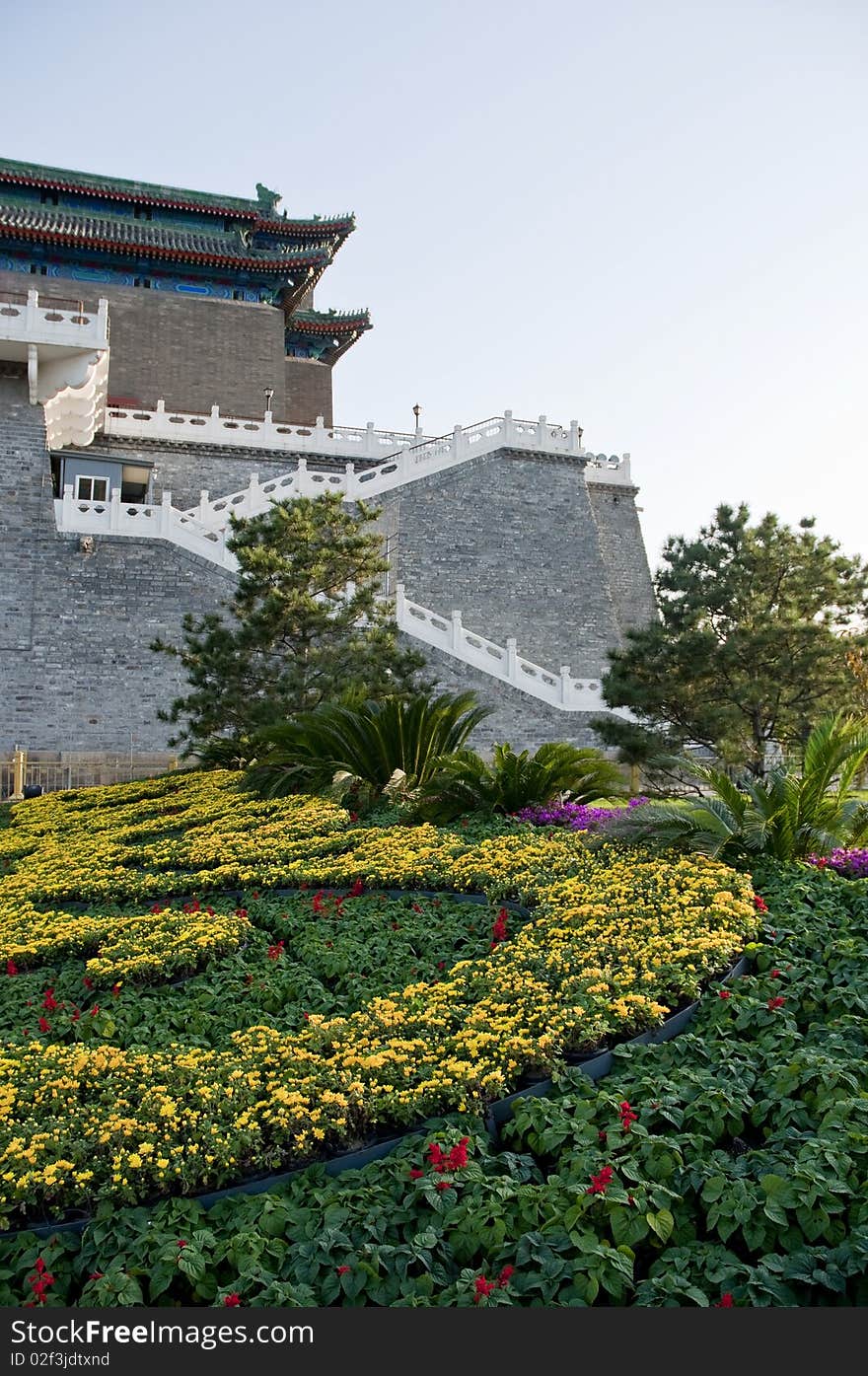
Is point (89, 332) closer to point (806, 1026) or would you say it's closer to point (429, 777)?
point (429, 777)

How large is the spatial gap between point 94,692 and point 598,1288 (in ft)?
67.7

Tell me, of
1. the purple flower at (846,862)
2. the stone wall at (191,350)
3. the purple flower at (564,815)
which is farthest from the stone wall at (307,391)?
the purple flower at (846,862)

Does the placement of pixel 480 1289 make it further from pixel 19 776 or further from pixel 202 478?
pixel 202 478

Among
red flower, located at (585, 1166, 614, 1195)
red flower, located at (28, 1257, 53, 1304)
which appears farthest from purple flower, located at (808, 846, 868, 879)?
red flower, located at (28, 1257, 53, 1304)

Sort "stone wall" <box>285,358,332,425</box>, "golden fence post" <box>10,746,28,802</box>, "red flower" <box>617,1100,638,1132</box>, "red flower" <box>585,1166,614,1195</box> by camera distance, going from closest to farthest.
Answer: "red flower" <box>585,1166,614,1195</box>
"red flower" <box>617,1100,638,1132</box>
"golden fence post" <box>10,746,28,802</box>
"stone wall" <box>285,358,332,425</box>

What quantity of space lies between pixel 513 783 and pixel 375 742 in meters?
1.77

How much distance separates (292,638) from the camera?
1625 cm

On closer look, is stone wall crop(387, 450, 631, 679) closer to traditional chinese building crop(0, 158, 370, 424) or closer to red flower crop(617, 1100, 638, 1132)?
traditional chinese building crop(0, 158, 370, 424)

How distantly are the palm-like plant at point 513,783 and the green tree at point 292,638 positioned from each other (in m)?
4.41

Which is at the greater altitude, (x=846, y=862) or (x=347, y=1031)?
(x=846, y=862)

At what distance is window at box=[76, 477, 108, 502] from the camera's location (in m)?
26.9

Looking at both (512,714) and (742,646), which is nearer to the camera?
(742,646)

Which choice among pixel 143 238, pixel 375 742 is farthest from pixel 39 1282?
pixel 143 238

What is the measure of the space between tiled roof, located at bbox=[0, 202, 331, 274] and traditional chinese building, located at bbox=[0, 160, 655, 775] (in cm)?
9
